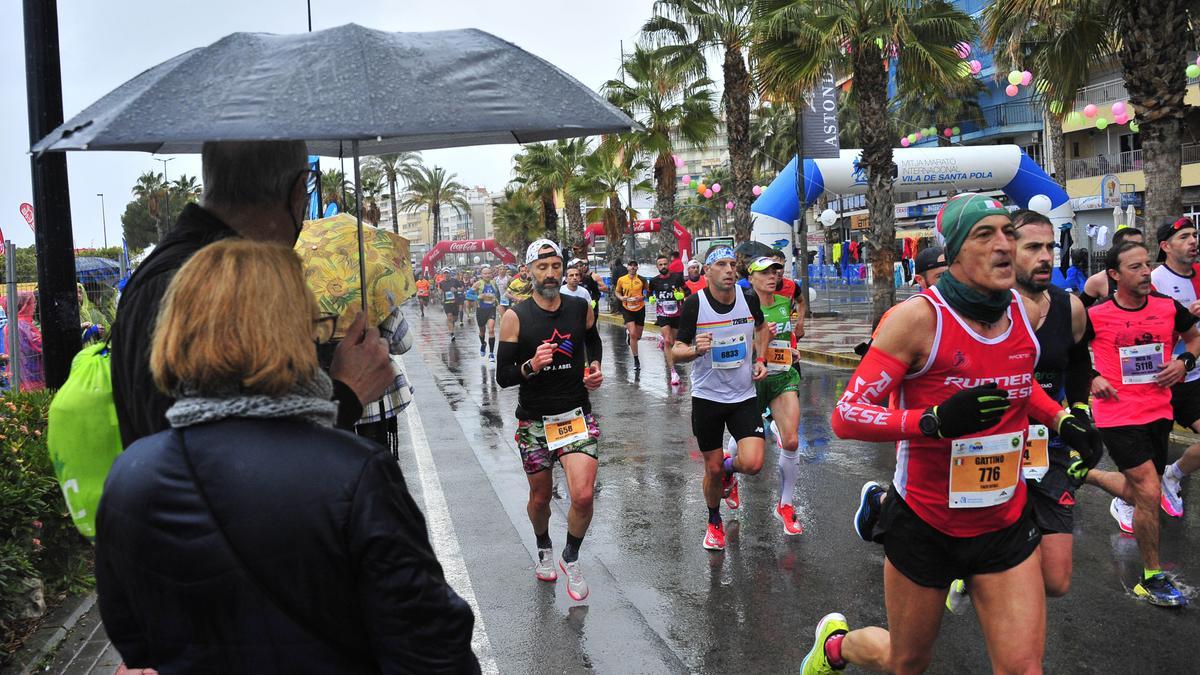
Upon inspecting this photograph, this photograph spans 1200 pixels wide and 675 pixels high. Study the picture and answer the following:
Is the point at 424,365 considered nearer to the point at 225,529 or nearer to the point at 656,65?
the point at 656,65

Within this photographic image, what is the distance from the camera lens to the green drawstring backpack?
217 cm

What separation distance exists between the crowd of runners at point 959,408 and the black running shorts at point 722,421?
0.05 feet

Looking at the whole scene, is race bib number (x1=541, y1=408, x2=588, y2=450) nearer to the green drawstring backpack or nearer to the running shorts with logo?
the running shorts with logo

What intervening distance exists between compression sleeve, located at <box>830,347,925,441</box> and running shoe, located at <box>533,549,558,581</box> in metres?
2.89

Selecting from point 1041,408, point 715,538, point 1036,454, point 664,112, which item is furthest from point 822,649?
point 664,112

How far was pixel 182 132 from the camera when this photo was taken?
6.53 feet

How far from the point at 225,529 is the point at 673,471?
7480 mm

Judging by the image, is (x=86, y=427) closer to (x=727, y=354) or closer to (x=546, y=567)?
(x=546, y=567)

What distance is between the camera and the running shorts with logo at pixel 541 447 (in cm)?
574

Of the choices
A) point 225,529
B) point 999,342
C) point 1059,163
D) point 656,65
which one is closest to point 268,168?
point 225,529

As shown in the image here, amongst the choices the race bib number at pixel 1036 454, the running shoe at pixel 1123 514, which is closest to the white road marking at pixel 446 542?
the race bib number at pixel 1036 454

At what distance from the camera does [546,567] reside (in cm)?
600

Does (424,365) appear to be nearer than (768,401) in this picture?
No

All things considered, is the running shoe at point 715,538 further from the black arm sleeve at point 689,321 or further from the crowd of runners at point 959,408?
the black arm sleeve at point 689,321
